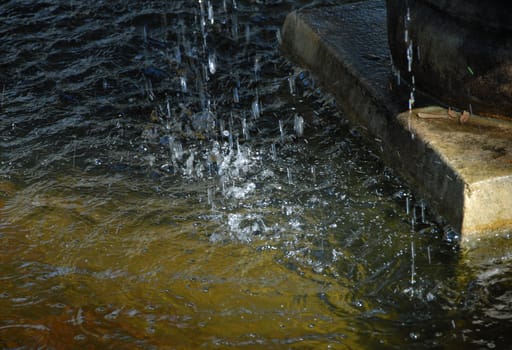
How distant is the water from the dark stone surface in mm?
697

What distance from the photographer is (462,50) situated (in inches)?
165

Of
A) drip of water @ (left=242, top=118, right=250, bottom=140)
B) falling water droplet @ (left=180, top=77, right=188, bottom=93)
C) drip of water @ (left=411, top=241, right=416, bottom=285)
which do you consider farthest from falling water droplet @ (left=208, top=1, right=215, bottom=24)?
drip of water @ (left=411, top=241, right=416, bottom=285)

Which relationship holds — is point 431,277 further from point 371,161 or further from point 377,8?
point 377,8

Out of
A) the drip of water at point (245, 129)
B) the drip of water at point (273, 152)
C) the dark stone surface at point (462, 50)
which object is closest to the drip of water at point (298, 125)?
the drip of water at point (273, 152)

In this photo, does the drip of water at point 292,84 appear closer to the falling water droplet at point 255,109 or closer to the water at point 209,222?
the water at point 209,222

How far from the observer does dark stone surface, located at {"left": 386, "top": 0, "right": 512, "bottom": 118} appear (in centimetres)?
403

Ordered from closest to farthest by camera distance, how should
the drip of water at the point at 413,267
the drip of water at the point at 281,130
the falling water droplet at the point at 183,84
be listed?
the drip of water at the point at 413,267 < the drip of water at the point at 281,130 < the falling water droplet at the point at 183,84

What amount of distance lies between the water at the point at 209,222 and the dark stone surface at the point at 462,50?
2.29 ft

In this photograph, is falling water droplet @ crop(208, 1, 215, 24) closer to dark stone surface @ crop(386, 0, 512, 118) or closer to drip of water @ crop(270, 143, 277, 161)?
drip of water @ crop(270, 143, 277, 161)

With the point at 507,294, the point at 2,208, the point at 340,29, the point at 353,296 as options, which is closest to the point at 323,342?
the point at 353,296

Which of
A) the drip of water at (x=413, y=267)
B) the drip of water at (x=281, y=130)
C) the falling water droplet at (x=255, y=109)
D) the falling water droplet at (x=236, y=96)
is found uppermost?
the falling water droplet at (x=236, y=96)

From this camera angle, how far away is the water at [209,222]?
3473 millimetres

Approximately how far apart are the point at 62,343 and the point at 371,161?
8.18 feet

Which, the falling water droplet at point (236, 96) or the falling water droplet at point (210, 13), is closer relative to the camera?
the falling water droplet at point (236, 96)
